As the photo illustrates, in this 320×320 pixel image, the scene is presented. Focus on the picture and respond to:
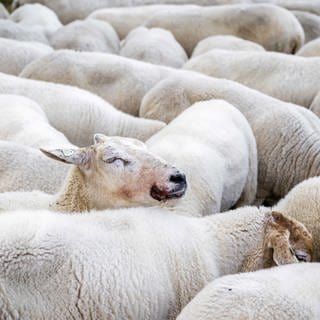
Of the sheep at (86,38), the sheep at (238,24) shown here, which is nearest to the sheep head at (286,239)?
the sheep at (86,38)

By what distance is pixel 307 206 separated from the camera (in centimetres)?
373

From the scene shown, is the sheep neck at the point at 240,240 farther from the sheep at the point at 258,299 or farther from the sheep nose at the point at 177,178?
the sheep at the point at 258,299

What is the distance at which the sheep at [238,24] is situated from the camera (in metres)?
7.90

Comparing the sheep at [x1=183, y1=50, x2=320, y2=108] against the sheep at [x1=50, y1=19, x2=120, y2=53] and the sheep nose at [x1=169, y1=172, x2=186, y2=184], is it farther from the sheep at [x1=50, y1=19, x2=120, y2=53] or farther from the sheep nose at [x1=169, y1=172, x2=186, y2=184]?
the sheep nose at [x1=169, y1=172, x2=186, y2=184]

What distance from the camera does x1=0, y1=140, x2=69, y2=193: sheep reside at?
4.11 metres

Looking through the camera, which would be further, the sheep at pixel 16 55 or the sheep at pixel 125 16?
the sheep at pixel 125 16

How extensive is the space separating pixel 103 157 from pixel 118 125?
1886mm

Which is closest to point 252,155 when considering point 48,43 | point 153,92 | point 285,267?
point 153,92

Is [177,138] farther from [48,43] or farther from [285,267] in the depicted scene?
[48,43]

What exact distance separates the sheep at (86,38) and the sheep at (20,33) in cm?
17

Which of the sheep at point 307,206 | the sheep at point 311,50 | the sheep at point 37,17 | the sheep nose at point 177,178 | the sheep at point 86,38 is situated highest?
the sheep nose at point 177,178

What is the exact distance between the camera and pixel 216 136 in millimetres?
4406

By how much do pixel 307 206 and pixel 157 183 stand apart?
747 millimetres

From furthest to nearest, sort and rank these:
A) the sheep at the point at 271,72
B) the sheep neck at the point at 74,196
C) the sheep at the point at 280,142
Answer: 1. the sheep at the point at 271,72
2. the sheep at the point at 280,142
3. the sheep neck at the point at 74,196
